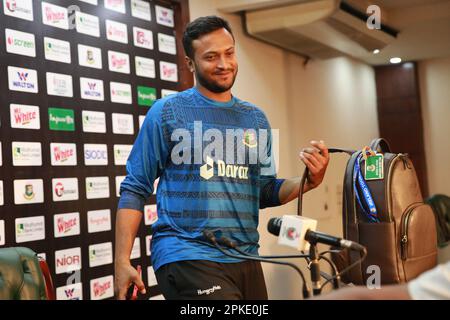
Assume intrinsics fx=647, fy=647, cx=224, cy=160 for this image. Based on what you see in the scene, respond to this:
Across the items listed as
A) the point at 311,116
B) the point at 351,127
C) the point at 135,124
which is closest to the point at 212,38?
the point at 135,124

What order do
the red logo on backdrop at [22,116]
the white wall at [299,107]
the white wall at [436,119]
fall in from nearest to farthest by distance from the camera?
the red logo on backdrop at [22,116] → the white wall at [299,107] → the white wall at [436,119]

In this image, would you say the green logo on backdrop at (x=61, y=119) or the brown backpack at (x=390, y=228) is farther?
the green logo on backdrop at (x=61, y=119)

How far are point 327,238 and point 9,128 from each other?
6.63ft

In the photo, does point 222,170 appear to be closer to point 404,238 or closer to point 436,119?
point 404,238

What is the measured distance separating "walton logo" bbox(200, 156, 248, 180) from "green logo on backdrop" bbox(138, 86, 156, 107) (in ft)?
5.87

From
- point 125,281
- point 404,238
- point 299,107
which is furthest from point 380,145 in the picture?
point 299,107

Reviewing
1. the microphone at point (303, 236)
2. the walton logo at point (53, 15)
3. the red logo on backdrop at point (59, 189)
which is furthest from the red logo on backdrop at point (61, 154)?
the microphone at point (303, 236)

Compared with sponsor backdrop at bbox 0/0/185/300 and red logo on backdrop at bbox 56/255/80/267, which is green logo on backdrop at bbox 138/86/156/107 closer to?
sponsor backdrop at bbox 0/0/185/300

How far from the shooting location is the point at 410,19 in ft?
18.0

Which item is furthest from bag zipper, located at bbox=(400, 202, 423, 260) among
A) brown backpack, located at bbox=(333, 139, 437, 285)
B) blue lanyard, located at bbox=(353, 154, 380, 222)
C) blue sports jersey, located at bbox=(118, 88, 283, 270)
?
blue sports jersey, located at bbox=(118, 88, 283, 270)

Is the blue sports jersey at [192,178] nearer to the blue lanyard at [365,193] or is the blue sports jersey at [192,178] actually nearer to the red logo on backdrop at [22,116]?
the blue lanyard at [365,193]

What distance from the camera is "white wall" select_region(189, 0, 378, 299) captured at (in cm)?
493

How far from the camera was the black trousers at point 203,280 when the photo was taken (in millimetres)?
1944

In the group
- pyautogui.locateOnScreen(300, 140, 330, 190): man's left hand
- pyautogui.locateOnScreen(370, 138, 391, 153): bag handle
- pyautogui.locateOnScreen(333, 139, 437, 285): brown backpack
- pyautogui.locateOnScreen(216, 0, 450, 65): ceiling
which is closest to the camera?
pyautogui.locateOnScreen(300, 140, 330, 190): man's left hand
